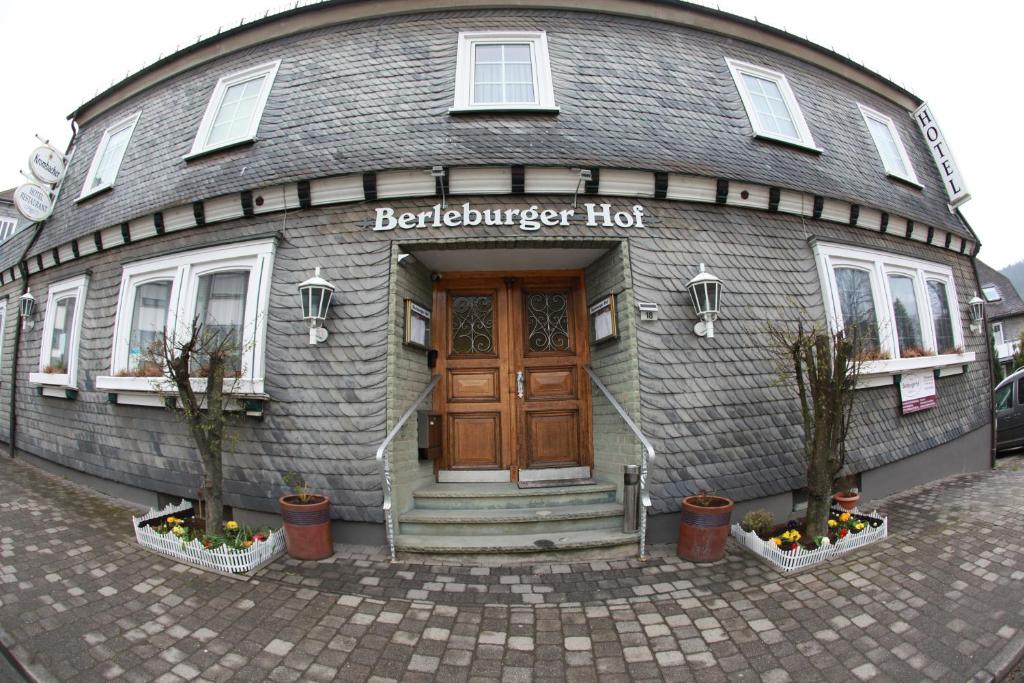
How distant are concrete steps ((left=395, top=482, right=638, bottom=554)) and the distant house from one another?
946 inches

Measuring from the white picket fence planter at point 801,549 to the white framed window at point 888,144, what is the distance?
6.14 metres

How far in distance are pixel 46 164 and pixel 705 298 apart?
11872 mm

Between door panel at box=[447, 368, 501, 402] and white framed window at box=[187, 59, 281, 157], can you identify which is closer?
door panel at box=[447, 368, 501, 402]

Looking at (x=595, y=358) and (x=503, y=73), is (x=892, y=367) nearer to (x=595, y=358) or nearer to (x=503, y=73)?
(x=595, y=358)

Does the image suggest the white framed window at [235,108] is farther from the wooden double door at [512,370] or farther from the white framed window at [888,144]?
the white framed window at [888,144]

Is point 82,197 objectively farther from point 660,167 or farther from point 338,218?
point 660,167

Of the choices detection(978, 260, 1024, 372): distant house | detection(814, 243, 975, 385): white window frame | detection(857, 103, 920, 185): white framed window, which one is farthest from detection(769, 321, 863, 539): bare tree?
detection(978, 260, 1024, 372): distant house

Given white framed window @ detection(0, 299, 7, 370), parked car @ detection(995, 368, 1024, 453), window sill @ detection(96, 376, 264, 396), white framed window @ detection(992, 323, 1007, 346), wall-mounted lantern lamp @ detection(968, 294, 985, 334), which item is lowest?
parked car @ detection(995, 368, 1024, 453)

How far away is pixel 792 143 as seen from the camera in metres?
6.12

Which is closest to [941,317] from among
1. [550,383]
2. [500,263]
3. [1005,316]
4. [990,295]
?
[990,295]

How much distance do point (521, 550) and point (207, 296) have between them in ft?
16.3

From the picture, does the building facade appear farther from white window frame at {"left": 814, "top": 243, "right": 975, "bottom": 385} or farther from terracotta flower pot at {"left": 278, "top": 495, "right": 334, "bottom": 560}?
terracotta flower pot at {"left": 278, "top": 495, "right": 334, "bottom": 560}

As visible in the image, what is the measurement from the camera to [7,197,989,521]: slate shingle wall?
15.3ft

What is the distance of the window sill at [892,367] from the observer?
18.7 ft
